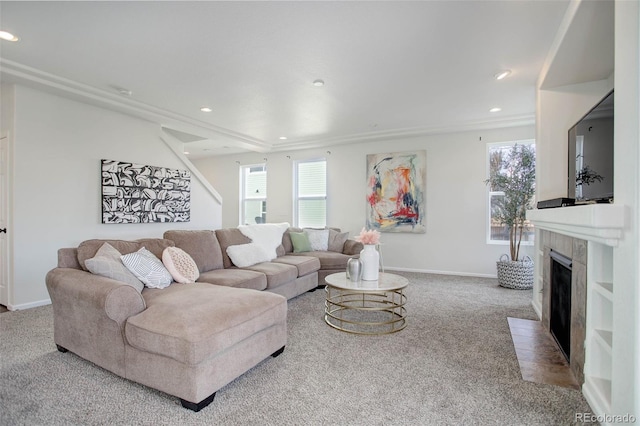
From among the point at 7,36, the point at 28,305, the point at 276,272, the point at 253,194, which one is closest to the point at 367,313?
the point at 276,272

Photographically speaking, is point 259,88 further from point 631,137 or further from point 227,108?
point 631,137

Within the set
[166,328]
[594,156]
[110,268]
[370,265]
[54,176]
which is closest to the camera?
[166,328]

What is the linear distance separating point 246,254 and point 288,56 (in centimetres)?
219

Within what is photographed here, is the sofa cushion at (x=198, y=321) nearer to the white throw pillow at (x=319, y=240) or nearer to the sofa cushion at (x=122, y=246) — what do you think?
the sofa cushion at (x=122, y=246)

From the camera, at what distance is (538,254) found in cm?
328

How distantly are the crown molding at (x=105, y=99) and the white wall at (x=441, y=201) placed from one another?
2.23 metres

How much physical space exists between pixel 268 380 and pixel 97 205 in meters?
3.41

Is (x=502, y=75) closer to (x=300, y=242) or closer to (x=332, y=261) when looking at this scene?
(x=332, y=261)

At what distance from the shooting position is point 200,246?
3475 millimetres

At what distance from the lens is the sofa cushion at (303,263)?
396 cm

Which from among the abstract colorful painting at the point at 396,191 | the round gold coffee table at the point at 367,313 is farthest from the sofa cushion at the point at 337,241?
the round gold coffee table at the point at 367,313

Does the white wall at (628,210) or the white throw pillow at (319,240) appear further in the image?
the white throw pillow at (319,240)

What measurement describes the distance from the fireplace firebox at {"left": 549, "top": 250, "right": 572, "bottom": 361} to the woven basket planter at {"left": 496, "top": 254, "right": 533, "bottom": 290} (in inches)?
67.7

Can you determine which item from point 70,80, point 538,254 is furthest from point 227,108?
point 538,254
